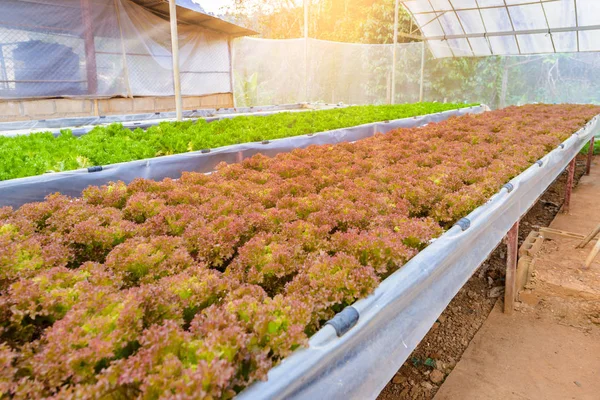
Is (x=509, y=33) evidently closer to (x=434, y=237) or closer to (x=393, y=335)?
(x=434, y=237)

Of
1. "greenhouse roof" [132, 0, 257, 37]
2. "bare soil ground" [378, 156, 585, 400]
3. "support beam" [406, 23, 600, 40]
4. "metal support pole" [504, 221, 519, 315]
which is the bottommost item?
"bare soil ground" [378, 156, 585, 400]

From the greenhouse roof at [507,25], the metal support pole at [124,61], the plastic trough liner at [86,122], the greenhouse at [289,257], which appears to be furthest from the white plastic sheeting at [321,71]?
the greenhouse at [289,257]

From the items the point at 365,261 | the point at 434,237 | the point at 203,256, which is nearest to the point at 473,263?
the point at 434,237

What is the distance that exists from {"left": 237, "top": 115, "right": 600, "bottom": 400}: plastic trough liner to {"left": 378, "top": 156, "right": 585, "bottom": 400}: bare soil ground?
1.58m

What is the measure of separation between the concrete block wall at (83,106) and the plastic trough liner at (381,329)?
12.6 meters

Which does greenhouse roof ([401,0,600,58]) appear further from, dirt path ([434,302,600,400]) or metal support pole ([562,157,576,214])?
dirt path ([434,302,600,400])

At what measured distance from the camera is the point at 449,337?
4.99m

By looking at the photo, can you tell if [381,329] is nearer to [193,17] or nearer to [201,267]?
[201,267]

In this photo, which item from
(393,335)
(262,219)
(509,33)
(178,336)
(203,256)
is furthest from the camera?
(509,33)

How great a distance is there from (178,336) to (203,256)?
0.95 metres

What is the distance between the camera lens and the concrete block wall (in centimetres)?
1188

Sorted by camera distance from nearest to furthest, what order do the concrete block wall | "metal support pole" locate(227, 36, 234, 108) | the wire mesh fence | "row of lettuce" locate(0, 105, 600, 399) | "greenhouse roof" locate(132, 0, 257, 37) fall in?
"row of lettuce" locate(0, 105, 600, 399), the concrete block wall, "greenhouse roof" locate(132, 0, 257, 37), the wire mesh fence, "metal support pole" locate(227, 36, 234, 108)

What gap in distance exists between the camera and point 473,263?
3.24 meters

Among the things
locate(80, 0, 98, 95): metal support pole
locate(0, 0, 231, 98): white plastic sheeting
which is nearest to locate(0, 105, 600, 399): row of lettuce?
locate(0, 0, 231, 98): white plastic sheeting
